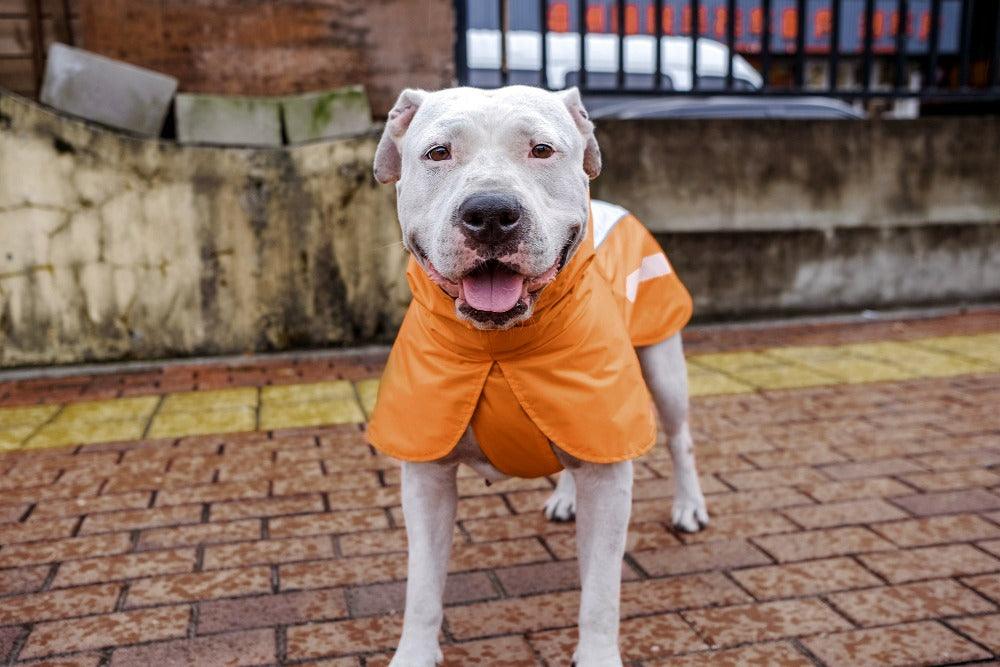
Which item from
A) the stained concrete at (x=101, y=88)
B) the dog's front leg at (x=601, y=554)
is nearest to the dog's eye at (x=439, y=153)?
the dog's front leg at (x=601, y=554)

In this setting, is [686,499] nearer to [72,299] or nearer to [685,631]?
→ [685,631]

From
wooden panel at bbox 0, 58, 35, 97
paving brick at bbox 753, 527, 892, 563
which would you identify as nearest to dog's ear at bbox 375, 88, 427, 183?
paving brick at bbox 753, 527, 892, 563

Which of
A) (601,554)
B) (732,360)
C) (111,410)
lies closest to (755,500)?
(601,554)

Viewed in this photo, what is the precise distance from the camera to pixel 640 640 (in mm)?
2674

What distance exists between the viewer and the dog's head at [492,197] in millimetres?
2105

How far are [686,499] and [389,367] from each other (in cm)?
143

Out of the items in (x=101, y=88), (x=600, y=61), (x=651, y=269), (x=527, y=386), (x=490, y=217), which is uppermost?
(x=600, y=61)

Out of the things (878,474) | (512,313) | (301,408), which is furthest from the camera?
(301,408)

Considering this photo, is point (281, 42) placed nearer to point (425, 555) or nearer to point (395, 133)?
point (395, 133)

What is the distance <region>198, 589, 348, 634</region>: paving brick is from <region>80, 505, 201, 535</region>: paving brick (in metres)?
0.76

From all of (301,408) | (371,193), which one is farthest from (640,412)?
(371,193)

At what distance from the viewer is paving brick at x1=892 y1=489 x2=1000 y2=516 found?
11.7ft

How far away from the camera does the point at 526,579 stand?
308cm

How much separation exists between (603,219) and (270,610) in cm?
166
